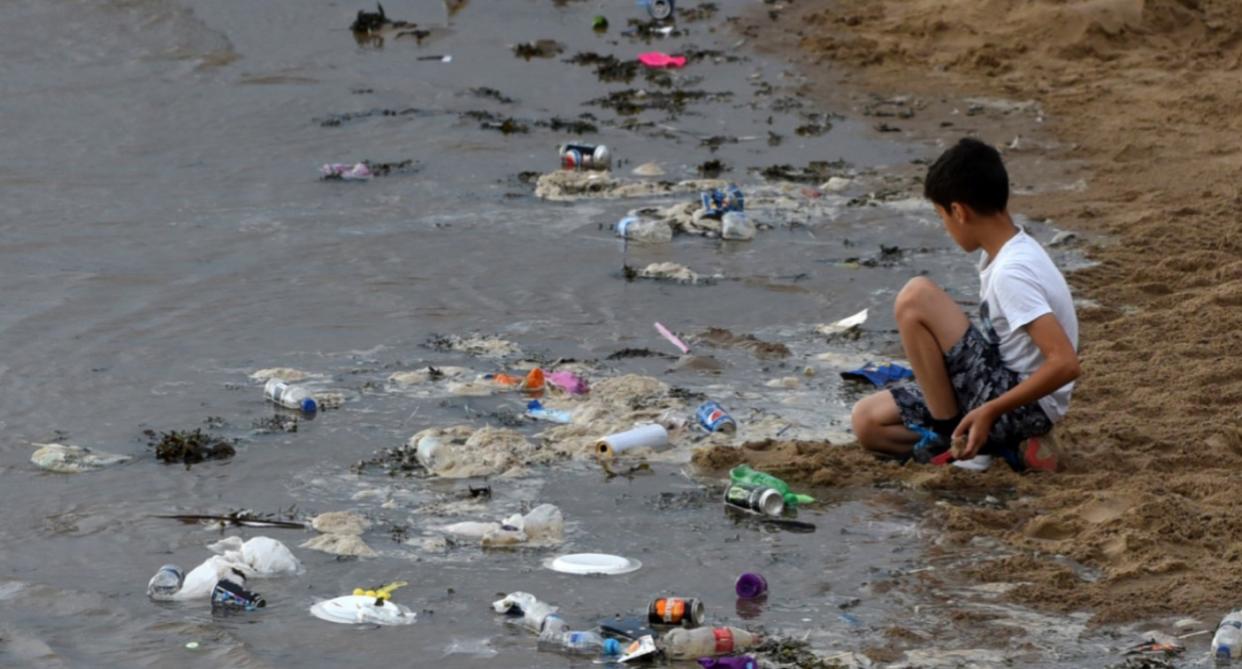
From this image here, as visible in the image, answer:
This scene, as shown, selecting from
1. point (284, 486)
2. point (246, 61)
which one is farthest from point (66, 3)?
point (284, 486)

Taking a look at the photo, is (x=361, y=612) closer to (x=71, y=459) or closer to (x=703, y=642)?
(x=703, y=642)

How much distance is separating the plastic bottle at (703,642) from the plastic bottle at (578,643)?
0.15 metres

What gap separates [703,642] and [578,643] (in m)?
0.36

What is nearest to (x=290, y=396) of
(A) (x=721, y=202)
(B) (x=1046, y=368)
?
(B) (x=1046, y=368)

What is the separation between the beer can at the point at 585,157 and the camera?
481 inches

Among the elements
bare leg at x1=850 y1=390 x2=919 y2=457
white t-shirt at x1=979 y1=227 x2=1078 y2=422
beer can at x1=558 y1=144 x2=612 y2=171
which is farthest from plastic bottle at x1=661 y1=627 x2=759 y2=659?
beer can at x1=558 y1=144 x2=612 y2=171

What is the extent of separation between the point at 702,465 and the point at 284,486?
1.58 meters

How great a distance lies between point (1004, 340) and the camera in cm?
611

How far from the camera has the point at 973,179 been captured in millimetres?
5941

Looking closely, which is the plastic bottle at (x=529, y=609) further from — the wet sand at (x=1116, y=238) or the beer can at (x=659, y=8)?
the beer can at (x=659, y=8)

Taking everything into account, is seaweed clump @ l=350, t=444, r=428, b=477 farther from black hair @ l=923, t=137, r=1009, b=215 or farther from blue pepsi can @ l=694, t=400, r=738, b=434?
black hair @ l=923, t=137, r=1009, b=215

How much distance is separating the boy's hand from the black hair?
712mm

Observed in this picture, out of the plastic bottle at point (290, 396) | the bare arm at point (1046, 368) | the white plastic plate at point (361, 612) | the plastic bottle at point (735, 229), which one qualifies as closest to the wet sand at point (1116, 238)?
the bare arm at point (1046, 368)

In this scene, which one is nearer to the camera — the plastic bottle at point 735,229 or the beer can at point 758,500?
the beer can at point 758,500
